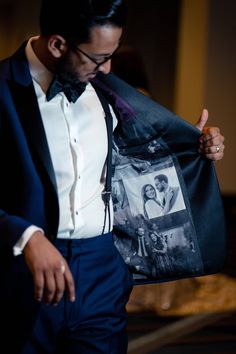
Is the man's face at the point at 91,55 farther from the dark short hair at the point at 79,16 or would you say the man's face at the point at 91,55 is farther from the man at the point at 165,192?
the man at the point at 165,192

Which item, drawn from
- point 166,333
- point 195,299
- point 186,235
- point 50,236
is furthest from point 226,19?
point 50,236

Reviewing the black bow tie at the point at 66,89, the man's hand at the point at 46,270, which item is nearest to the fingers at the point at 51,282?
the man's hand at the point at 46,270

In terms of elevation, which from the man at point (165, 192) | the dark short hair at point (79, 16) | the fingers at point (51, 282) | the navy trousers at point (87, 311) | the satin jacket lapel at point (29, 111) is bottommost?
the navy trousers at point (87, 311)

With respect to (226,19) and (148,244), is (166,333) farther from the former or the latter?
(226,19)

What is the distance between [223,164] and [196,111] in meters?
0.56

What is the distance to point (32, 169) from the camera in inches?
49.1

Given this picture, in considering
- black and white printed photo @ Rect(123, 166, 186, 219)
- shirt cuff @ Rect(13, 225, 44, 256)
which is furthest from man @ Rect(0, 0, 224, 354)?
black and white printed photo @ Rect(123, 166, 186, 219)

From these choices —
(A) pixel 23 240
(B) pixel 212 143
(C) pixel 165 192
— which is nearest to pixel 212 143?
(B) pixel 212 143

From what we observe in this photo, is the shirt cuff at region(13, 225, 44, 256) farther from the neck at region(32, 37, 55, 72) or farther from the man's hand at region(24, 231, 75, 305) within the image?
the neck at region(32, 37, 55, 72)

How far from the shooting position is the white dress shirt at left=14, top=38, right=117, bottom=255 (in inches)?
52.2

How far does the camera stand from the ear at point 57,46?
1282mm

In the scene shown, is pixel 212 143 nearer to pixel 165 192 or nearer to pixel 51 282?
pixel 165 192

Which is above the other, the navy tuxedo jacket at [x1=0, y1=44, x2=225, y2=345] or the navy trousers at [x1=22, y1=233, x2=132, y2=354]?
the navy tuxedo jacket at [x1=0, y1=44, x2=225, y2=345]

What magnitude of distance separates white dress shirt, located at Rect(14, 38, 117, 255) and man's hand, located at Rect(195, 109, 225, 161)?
0.96 ft
